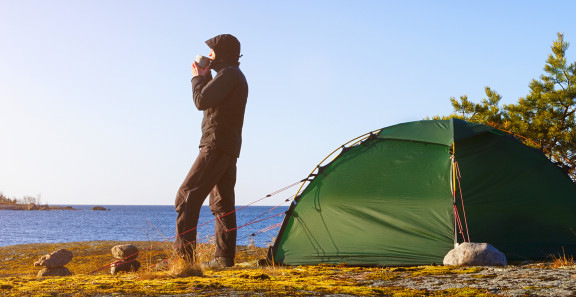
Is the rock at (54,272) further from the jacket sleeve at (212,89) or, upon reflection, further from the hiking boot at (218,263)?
the jacket sleeve at (212,89)

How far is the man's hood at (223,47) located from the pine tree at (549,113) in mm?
13055

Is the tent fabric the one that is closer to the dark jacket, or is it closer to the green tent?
the green tent

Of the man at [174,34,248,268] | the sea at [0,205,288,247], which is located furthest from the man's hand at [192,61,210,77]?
the sea at [0,205,288,247]

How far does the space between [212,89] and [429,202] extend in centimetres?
388

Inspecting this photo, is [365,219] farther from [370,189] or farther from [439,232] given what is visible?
[439,232]

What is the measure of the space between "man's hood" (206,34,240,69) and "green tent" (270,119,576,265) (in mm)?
2574

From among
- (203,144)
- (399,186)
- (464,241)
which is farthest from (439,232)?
(203,144)

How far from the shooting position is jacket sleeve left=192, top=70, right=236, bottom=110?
7.82 metres

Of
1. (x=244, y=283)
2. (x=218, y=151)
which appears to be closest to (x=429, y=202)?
(x=218, y=151)

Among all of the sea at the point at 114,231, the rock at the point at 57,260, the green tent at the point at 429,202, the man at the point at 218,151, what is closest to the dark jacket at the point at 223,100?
the man at the point at 218,151

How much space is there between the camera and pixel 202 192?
7895 mm

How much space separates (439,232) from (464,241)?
390mm

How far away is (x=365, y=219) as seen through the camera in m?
8.87

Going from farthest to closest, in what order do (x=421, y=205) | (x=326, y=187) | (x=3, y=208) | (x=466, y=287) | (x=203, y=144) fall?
(x=3, y=208) → (x=326, y=187) → (x=421, y=205) → (x=203, y=144) → (x=466, y=287)
